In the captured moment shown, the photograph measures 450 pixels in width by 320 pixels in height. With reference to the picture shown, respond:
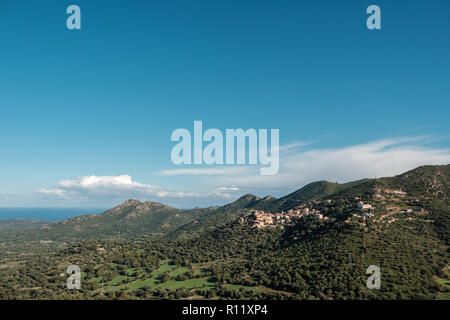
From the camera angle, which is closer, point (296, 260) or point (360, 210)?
point (296, 260)

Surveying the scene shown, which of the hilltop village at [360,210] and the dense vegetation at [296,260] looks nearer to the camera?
the dense vegetation at [296,260]

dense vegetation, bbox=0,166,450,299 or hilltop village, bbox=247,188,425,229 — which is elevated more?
hilltop village, bbox=247,188,425,229

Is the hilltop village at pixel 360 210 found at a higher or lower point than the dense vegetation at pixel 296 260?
higher

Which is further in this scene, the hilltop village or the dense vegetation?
the hilltop village

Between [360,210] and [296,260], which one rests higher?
[360,210]
